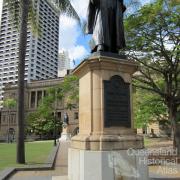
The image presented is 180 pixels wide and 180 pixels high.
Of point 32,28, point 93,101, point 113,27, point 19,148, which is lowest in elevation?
point 19,148

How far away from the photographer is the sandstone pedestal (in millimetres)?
7582

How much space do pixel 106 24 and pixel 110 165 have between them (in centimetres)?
433

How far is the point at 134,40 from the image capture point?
16.8m

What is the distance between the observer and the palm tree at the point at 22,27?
15898mm

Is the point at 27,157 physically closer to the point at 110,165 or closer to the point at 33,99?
the point at 110,165

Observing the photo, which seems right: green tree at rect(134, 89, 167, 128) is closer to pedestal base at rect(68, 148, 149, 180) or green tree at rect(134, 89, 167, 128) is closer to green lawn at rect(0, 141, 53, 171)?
green lawn at rect(0, 141, 53, 171)

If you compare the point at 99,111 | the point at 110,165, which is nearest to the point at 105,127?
the point at 99,111

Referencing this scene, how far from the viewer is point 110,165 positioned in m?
7.55

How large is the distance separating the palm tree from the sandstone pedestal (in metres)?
7.81

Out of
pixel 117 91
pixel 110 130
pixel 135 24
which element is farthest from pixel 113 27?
pixel 135 24

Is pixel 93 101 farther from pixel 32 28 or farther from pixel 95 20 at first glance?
pixel 32 28

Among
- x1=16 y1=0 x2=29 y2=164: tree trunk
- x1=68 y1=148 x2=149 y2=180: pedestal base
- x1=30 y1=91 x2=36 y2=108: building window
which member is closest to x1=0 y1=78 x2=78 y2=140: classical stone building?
x1=30 y1=91 x2=36 y2=108: building window

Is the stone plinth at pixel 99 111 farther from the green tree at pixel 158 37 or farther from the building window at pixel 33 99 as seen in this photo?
the building window at pixel 33 99

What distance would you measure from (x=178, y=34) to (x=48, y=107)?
140ft
